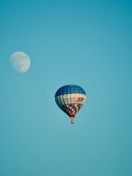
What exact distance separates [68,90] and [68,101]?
2.34 meters

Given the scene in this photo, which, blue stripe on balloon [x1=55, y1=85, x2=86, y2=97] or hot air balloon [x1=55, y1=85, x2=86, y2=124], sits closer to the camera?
hot air balloon [x1=55, y1=85, x2=86, y2=124]

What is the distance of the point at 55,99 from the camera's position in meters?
62.1

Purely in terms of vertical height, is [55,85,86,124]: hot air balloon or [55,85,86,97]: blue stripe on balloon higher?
[55,85,86,97]: blue stripe on balloon

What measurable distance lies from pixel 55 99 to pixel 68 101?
360 centimetres

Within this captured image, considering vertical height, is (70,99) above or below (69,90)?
below

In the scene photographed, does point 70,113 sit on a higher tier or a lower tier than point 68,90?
lower

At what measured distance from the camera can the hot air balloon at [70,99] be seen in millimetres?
59812

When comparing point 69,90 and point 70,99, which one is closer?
point 70,99

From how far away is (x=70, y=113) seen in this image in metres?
60.8

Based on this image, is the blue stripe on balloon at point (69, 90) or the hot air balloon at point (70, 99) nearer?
the hot air balloon at point (70, 99)

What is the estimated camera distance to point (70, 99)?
59.7 metres

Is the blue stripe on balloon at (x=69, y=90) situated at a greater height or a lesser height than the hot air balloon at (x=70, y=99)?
greater

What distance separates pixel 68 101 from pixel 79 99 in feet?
7.95

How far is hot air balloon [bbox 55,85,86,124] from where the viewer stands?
59812 mm
